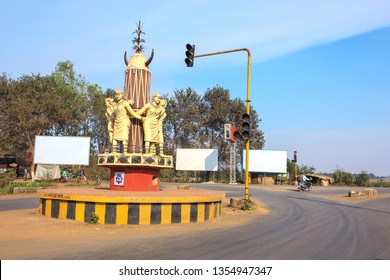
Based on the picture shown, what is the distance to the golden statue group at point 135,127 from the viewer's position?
12992mm

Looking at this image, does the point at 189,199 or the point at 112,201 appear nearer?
the point at 112,201

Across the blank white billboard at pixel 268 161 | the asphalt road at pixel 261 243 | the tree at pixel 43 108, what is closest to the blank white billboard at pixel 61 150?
the tree at pixel 43 108

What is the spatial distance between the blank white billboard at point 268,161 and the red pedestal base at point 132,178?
35.8 metres

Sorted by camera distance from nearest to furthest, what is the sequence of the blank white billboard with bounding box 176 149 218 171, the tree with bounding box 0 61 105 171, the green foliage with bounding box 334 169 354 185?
the tree with bounding box 0 61 105 171, the blank white billboard with bounding box 176 149 218 171, the green foliage with bounding box 334 169 354 185

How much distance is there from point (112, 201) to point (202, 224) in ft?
9.47

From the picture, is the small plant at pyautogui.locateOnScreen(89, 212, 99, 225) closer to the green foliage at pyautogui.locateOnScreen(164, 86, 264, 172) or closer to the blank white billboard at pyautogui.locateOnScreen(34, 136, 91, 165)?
the blank white billboard at pyautogui.locateOnScreen(34, 136, 91, 165)

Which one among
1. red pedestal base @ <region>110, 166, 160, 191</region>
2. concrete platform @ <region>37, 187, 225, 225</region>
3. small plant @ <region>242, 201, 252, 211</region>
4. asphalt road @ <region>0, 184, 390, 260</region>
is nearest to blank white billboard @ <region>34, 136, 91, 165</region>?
red pedestal base @ <region>110, 166, 160, 191</region>

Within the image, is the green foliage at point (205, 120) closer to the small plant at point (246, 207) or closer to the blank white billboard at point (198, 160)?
the blank white billboard at point (198, 160)

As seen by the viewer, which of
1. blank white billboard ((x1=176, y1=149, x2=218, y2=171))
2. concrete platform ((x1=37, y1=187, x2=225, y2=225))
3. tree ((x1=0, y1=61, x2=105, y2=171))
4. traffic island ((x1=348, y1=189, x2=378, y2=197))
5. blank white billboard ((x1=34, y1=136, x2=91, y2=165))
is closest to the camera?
concrete platform ((x1=37, y1=187, x2=225, y2=225))

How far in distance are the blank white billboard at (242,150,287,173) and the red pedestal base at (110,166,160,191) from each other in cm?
3584

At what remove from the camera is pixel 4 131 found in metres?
40.9

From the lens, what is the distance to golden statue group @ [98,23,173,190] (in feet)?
42.6
